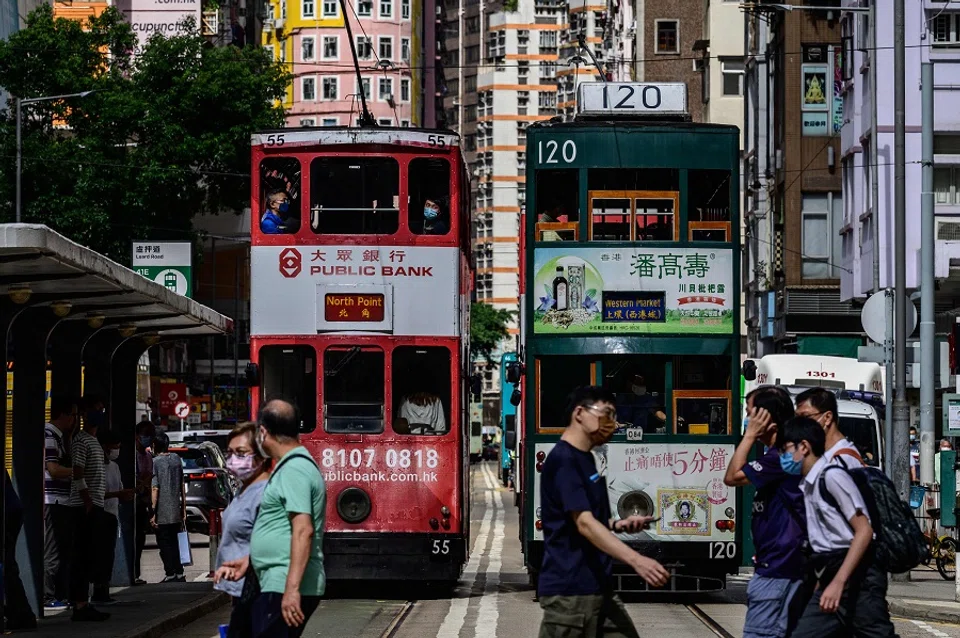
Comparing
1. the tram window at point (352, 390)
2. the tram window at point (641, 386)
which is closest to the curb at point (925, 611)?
the tram window at point (641, 386)

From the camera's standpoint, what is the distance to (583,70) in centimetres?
14338

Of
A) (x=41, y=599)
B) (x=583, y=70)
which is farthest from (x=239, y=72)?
(x=583, y=70)

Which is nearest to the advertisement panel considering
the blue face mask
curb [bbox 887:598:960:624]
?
curb [bbox 887:598:960:624]

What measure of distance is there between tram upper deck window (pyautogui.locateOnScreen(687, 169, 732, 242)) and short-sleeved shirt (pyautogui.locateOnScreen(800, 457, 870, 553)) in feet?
34.1

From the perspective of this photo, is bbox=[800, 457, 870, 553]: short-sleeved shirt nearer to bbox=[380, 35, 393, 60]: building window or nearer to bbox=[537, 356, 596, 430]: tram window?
bbox=[537, 356, 596, 430]: tram window

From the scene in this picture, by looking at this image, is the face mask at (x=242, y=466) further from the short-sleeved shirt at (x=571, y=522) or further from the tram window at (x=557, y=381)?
the tram window at (x=557, y=381)

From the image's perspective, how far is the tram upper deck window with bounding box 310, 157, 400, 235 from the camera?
2006cm

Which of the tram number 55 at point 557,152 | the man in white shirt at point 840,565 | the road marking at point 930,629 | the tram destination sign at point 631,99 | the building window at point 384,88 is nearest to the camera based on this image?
the man in white shirt at point 840,565

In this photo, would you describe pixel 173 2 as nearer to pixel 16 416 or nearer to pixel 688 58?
pixel 688 58

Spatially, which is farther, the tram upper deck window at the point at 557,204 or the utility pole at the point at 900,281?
the utility pole at the point at 900,281

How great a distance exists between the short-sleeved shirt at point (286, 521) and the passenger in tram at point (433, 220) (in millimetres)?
11242

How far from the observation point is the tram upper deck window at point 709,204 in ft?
64.7

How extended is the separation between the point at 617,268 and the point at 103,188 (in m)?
36.4

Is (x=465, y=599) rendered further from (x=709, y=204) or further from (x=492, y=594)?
(x=709, y=204)
